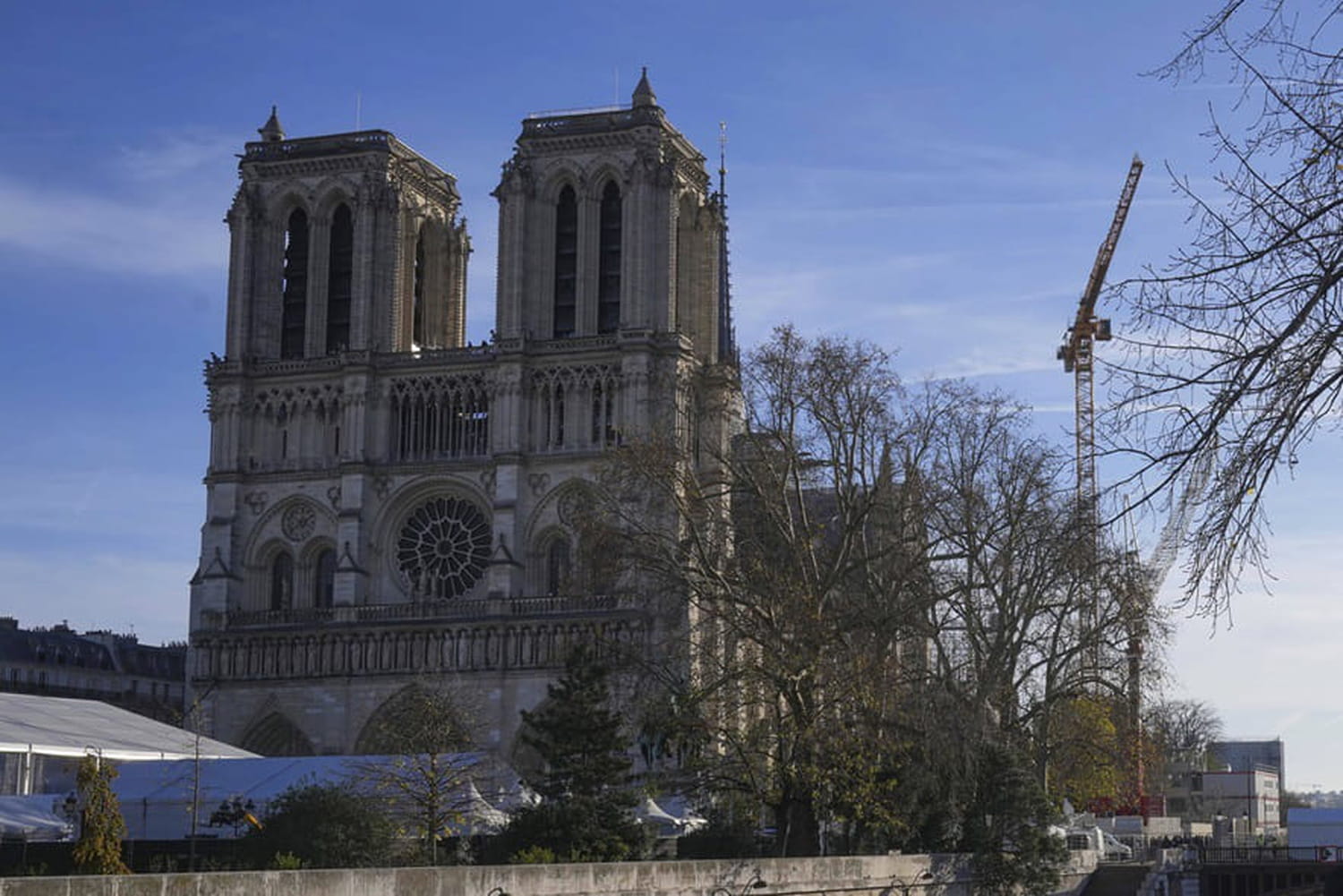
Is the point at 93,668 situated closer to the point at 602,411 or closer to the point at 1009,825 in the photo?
the point at 602,411

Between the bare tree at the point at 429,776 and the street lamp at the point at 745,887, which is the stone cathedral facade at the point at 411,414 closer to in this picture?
the bare tree at the point at 429,776

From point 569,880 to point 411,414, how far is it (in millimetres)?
51320

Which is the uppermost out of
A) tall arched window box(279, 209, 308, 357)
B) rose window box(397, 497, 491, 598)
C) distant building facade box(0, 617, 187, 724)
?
tall arched window box(279, 209, 308, 357)

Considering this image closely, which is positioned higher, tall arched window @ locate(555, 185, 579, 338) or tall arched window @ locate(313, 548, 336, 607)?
tall arched window @ locate(555, 185, 579, 338)

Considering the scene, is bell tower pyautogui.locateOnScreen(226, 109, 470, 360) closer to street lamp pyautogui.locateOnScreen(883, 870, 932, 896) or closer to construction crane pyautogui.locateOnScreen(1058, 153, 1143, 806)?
construction crane pyautogui.locateOnScreen(1058, 153, 1143, 806)

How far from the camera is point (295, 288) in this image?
7494 centimetres

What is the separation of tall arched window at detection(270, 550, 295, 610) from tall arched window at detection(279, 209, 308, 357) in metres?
7.72

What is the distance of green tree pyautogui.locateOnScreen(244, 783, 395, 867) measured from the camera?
29.2 m

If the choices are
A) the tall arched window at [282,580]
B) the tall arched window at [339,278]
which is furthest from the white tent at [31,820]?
the tall arched window at [339,278]

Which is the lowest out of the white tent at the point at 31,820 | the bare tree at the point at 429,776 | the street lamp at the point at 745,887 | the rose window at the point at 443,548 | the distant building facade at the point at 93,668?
the street lamp at the point at 745,887

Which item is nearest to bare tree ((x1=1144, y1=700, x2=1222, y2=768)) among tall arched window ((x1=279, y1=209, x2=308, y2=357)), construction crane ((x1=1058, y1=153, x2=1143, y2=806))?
construction crane ((x1=1058, y1=153, x2=1143, y2=806))

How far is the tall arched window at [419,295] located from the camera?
76.5 m

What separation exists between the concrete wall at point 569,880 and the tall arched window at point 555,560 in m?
34.0

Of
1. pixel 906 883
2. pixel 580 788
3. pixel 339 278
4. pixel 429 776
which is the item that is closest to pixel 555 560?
pixel 339 278
